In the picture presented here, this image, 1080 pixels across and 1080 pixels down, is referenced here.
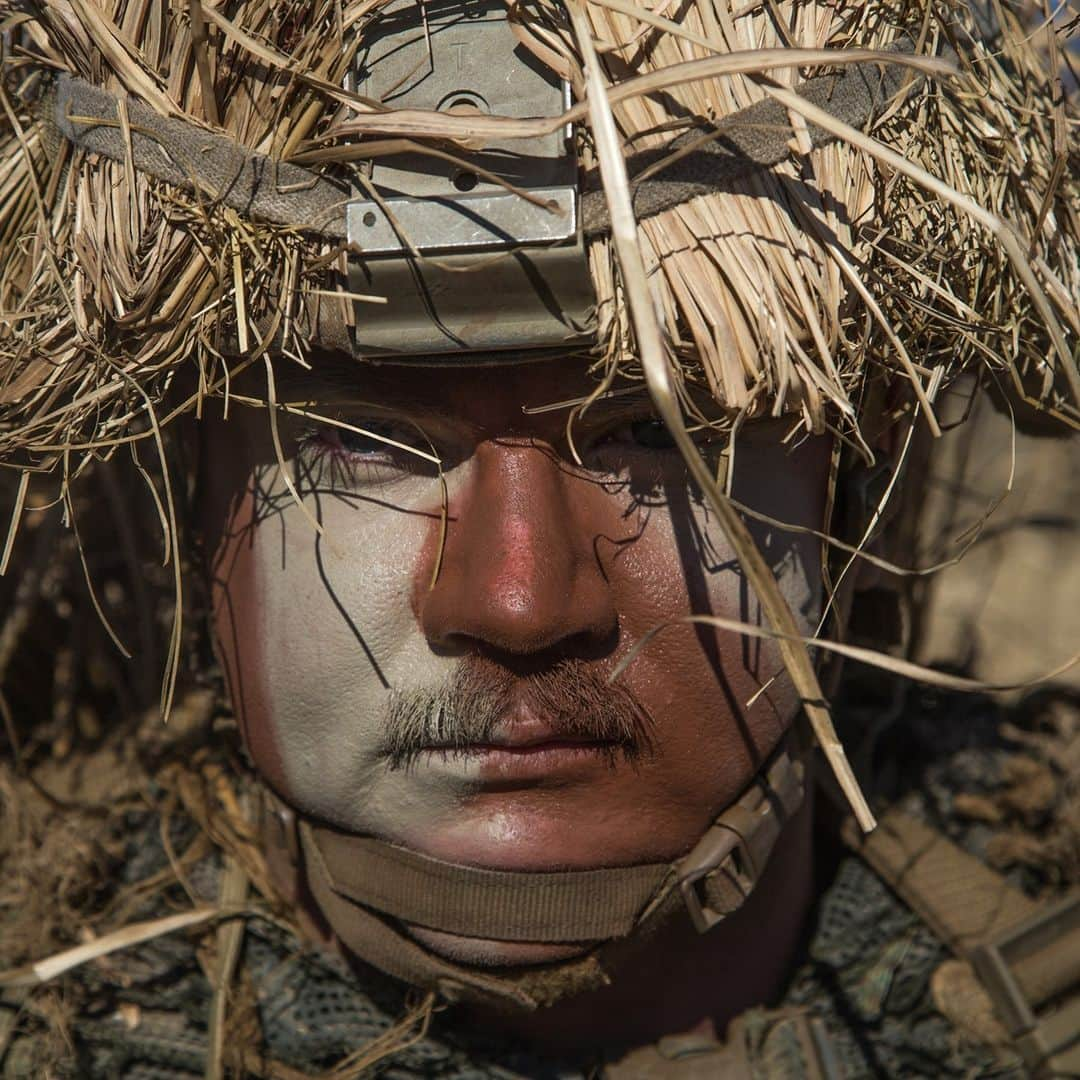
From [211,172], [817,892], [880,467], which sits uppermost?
[211,172]

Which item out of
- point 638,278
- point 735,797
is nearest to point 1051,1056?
point 735,797

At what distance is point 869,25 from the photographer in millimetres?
1153

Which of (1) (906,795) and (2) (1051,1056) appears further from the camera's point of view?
(1) (906,795)

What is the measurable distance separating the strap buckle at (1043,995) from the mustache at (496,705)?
2.12ft

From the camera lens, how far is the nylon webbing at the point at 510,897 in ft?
4.18

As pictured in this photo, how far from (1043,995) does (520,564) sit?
2.91ft

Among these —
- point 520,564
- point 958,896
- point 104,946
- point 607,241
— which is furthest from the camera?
point 958,896

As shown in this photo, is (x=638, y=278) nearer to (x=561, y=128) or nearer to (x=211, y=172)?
(x=561, y=128)

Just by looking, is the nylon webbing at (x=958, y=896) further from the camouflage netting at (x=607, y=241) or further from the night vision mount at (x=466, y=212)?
the night vision mount at (x=466, y=212)

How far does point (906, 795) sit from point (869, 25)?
108 centimetres

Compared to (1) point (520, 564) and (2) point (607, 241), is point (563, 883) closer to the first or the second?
(1) point (520, 564)

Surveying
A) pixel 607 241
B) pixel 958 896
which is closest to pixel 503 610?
pixel 607 241

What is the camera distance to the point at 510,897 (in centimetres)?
127

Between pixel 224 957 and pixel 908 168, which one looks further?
pixel 224 957
